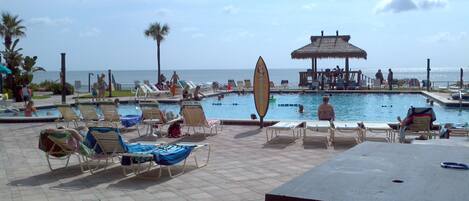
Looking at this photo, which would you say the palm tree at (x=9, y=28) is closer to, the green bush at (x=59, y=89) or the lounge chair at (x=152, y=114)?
the green bush at (x=59, y=89)

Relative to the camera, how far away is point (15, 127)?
1211 centimetres

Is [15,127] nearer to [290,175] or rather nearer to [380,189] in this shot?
[290,175]

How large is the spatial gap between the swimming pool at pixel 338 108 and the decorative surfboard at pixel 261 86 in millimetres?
4922

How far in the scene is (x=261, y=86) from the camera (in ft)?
36.1

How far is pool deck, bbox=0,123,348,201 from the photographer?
5387 mm

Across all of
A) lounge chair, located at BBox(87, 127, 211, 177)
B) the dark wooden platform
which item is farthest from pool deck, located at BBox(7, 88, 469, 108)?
the dark wooden platform

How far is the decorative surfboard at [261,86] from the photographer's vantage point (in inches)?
428

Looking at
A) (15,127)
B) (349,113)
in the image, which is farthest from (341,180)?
(349,113)

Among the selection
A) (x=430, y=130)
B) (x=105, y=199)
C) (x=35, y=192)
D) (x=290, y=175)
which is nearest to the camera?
(x=105, y=199)

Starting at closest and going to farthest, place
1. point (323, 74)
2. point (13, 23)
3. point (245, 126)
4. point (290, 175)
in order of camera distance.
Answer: point (290, 175), point (245, 126), point (13, 23), point (323, 74)

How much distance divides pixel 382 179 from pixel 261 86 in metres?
8.54

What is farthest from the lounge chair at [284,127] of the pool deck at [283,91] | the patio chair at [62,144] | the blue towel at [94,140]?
the pool deck at [283,91]

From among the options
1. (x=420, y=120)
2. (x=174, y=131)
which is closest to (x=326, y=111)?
(x=420, y=120)

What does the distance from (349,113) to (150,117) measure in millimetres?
9370
